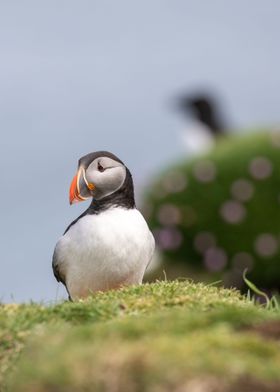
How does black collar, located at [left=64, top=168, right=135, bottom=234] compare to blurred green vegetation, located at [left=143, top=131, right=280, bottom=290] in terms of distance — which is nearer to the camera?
black collar, located at [left=64, top=168, right=135, bottom=234]

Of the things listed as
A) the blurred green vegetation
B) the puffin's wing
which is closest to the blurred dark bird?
the blurred green vegetation

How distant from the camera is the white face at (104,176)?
24.0ft

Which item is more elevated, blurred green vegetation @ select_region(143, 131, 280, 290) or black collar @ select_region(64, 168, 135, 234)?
black collar @ select_region(64, 168, 135, 234)

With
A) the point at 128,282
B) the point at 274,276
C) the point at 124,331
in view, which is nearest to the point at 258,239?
the point at 274,276

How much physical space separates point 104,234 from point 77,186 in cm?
42

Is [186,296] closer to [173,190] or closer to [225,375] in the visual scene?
[225,375]

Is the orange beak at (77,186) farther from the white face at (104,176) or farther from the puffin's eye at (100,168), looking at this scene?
the puffin's eye at (100,168)

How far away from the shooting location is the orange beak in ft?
23.7

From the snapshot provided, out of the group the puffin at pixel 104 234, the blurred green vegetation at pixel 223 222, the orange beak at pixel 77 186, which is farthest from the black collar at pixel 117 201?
the blurred green vegetation at pixel 223 222

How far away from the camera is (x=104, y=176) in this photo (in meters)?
7.31

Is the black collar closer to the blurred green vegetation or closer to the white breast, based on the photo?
the white breast

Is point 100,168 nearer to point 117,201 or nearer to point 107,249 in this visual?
point 117,201

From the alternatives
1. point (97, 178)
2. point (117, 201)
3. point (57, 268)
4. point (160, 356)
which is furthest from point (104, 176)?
point (160, 356)

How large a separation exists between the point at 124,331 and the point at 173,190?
11826 millimetres
